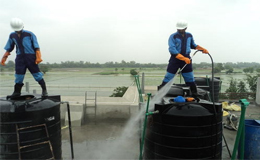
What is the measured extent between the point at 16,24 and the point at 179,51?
3.25 metres

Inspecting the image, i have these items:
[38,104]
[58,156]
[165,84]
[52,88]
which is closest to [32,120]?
[38,104]

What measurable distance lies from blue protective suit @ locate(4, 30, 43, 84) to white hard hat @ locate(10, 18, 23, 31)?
10 cm

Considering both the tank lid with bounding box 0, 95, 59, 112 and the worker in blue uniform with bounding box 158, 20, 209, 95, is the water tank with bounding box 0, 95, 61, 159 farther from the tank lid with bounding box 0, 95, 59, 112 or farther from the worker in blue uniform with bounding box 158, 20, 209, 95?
the worker in blue uniform with bounding box 158, 20, 209, 95

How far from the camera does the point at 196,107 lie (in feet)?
9.77

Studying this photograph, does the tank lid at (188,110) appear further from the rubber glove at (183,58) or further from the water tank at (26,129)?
the water tank at (26,129)

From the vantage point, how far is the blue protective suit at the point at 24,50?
3838 mm

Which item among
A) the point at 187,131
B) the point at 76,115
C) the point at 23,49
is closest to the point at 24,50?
the point at 23,49

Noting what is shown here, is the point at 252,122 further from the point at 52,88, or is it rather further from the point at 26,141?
the point at 52,88

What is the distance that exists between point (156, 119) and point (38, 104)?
74.7 inches

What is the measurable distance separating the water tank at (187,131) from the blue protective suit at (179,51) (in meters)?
1.62

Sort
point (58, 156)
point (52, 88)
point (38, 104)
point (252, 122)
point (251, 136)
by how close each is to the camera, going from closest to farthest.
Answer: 1. point (38, 104)
2. point (58, 156)
3. point (251, 136)
4. point (252, 122)
5. point (52, 88)

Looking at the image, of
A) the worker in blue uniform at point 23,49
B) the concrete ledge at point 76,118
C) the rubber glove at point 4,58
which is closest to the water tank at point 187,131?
the worker in blue uniform at point 23,49

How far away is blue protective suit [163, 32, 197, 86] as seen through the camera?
14.3 feet

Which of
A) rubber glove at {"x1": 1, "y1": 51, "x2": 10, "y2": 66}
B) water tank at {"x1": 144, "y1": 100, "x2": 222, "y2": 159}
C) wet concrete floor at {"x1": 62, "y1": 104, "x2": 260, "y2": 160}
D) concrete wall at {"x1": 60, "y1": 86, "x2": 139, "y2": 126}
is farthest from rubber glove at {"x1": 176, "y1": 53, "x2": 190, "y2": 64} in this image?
rubber glove at {"x1": 1, "y1": 51, "x2": 10, "y2": 66}
